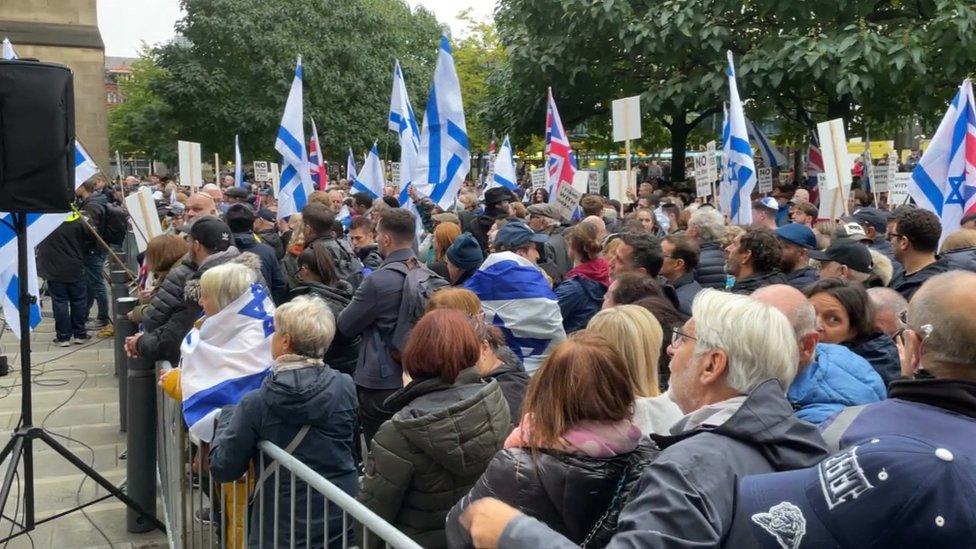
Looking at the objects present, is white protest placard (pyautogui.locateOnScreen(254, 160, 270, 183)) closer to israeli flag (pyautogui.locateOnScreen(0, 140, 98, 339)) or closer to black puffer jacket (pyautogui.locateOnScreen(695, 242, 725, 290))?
israeli flag (pyautogui.locateOnScreen(0, 140, 98, 339))

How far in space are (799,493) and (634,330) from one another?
139cm

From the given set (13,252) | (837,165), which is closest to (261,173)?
(13,252)

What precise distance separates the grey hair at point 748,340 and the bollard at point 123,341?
4600 millimetres

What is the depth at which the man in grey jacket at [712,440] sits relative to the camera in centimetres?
180

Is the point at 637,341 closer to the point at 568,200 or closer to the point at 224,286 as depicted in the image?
the point at 224,286

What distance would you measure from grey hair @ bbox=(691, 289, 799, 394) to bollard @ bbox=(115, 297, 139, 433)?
4600 mm

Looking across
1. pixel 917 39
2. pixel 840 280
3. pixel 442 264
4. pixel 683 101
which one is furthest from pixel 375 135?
pixel 840 280

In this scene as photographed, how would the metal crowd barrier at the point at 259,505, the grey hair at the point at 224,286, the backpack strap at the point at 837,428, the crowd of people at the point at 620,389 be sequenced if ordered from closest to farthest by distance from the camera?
the crowd of people at the point at 620,389
the backpack strap at the point at 837,428
the metal crowd barrier at the point at 259,505
the grey hair at the point at 224,286

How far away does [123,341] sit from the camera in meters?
6.61

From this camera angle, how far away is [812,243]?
5.91 m

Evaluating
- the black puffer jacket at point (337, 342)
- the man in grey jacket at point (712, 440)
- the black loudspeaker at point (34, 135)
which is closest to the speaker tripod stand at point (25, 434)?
the black loudspeaker at point (34, 135)

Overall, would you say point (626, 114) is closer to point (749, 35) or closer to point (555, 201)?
point (555, 201)

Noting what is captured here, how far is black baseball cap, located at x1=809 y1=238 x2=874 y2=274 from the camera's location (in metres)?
5.27

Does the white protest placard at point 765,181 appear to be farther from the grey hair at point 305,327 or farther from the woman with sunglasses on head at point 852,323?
the grey hair at point 305,327
